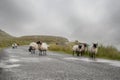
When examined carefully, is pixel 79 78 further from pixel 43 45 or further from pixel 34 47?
pixel 34 47

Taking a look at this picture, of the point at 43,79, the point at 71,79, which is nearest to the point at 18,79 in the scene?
the point at 43,79

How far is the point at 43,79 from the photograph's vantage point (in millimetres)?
10891

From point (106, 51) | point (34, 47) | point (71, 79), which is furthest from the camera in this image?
point (34, 47)

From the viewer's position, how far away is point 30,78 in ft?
37.2

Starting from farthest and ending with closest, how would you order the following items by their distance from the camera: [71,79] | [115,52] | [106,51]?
1. [106,51]
2. [115,52]
3. [71,79]

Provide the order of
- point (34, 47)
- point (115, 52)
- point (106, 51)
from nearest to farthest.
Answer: point (115, 52) < point (106, 51) < point (34, 47)

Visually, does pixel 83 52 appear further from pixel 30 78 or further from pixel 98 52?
pixel 30 78

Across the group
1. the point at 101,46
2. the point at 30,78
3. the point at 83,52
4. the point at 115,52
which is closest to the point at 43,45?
the point at 83,52

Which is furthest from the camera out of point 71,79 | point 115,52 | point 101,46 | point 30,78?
point 101,46

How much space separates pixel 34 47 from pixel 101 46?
1577 cm

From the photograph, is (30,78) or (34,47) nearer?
(30,78)

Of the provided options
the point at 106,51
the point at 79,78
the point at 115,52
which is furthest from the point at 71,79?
the point at 106,51

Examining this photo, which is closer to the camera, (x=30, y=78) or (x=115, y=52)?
(x=30, y=78)

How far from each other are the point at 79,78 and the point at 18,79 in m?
2.52
